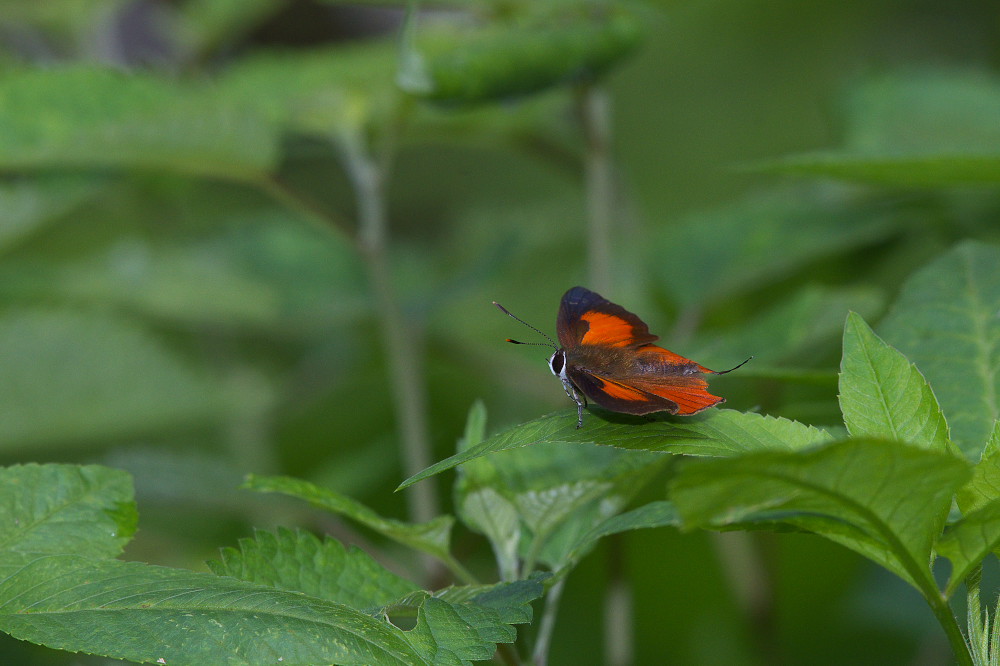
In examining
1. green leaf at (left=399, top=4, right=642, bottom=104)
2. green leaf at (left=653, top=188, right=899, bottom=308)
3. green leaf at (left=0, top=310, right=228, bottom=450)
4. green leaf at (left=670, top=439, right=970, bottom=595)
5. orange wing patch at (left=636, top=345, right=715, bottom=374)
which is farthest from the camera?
green leaf at (left=0, top=310, right=228, bottom=450)

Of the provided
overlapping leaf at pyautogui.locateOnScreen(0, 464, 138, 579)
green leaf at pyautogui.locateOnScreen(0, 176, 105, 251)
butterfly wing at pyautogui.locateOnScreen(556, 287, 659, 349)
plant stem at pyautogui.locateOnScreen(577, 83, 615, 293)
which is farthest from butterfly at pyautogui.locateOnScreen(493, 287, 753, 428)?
green leaf at pyautogui.locateOnScreen(0, 176, 105, 251)

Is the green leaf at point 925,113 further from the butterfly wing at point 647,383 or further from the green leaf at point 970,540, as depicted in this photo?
the green leaf at point 970,540

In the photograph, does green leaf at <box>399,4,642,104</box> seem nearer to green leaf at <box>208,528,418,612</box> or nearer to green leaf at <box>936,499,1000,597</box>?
green leaf at <box>208,528,418,612</box>

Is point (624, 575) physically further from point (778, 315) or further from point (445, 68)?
point (445, 68)

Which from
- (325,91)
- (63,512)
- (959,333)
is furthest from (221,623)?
(325,91)

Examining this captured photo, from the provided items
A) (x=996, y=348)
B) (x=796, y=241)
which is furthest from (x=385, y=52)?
(x=996, y=348)

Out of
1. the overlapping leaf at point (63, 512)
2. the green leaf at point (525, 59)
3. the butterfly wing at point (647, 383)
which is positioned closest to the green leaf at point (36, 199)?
the green leaf at point (525, 59)

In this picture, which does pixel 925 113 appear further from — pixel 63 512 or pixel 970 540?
pixel 63 512
